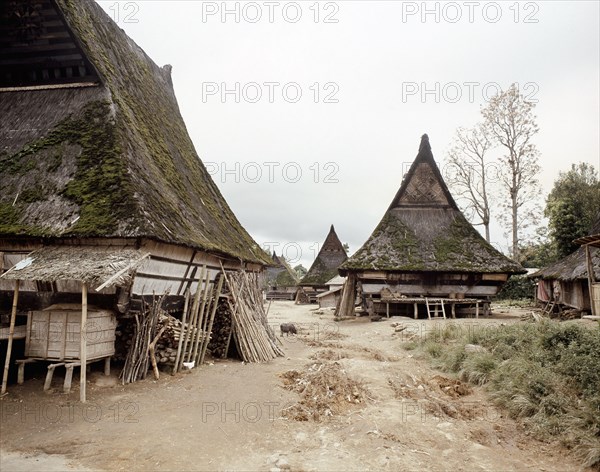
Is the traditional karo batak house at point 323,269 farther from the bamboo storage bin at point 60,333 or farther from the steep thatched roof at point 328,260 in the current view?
the bamboo storage bin at point 60,333

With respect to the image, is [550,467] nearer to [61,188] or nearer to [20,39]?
[61,188]

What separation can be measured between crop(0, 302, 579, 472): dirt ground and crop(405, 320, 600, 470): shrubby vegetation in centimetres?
26

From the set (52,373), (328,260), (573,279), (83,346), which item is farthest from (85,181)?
(328,260)

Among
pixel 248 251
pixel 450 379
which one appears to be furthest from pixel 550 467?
pixel 248 251

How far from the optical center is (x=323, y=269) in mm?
39750

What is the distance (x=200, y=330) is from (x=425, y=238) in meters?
13.6

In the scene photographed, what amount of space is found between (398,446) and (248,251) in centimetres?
1001

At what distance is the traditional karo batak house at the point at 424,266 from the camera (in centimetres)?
1856

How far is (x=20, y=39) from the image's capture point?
35.8ft

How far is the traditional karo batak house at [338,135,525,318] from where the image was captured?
18.6 meters

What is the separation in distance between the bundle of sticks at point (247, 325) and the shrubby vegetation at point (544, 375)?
4.11 m

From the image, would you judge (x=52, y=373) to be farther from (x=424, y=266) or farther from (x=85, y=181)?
(x=424, y=266)

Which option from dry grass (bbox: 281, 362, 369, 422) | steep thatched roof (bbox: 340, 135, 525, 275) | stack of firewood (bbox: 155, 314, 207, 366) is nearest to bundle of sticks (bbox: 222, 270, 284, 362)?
dry grass (bbox: 281, 362, 369, 422)

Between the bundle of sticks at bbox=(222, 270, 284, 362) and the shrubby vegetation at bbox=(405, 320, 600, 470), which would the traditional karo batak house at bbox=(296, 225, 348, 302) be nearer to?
the bundle of sticks at bbox=(222, 270, 284, 362)
